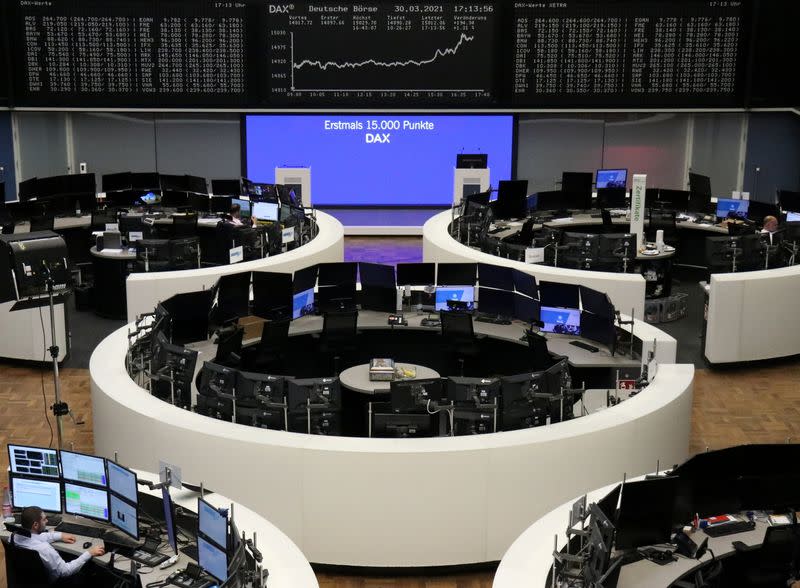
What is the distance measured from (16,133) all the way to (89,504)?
1182 cm

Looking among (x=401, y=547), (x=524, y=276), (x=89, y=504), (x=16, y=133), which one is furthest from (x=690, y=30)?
(x=89, y=504)

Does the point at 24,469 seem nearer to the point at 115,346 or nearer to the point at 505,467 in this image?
the point at 115,346

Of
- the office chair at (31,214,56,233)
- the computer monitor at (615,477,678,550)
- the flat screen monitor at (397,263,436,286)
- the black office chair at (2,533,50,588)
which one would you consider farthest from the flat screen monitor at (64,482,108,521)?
the office chair at (31,214,56,233)

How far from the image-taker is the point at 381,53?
16688 millimetres

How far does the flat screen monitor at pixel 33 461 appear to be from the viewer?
Result: 6.96 metres

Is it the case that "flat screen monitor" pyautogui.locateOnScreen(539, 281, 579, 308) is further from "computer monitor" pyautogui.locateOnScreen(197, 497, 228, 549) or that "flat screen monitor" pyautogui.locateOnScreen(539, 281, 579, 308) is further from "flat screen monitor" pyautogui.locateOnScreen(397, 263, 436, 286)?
"computer monitor" pyautogui.locateOnScreen(197, 497, 228, 549)

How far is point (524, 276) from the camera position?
10.7 m

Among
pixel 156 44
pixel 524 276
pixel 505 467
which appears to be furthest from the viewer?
pixel 156 44

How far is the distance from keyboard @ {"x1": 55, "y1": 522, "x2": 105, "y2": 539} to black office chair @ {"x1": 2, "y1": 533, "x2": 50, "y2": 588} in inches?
15.4

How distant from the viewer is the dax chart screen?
54.3 ft

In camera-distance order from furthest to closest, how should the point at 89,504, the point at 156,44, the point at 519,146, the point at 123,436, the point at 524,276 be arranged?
the point at 519,146, the point at 156,44, the point at 524,276, the point at 123,436, the point at 89,504

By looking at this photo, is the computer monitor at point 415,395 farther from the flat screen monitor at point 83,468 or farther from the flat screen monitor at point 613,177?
the flat screen monitor at point 613,177

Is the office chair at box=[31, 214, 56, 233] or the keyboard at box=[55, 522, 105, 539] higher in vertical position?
the office chair at box=[31, 214, 56, 233]

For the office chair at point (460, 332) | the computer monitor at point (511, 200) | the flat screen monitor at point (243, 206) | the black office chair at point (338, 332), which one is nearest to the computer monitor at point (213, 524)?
the black office chair at point (338, 332)
